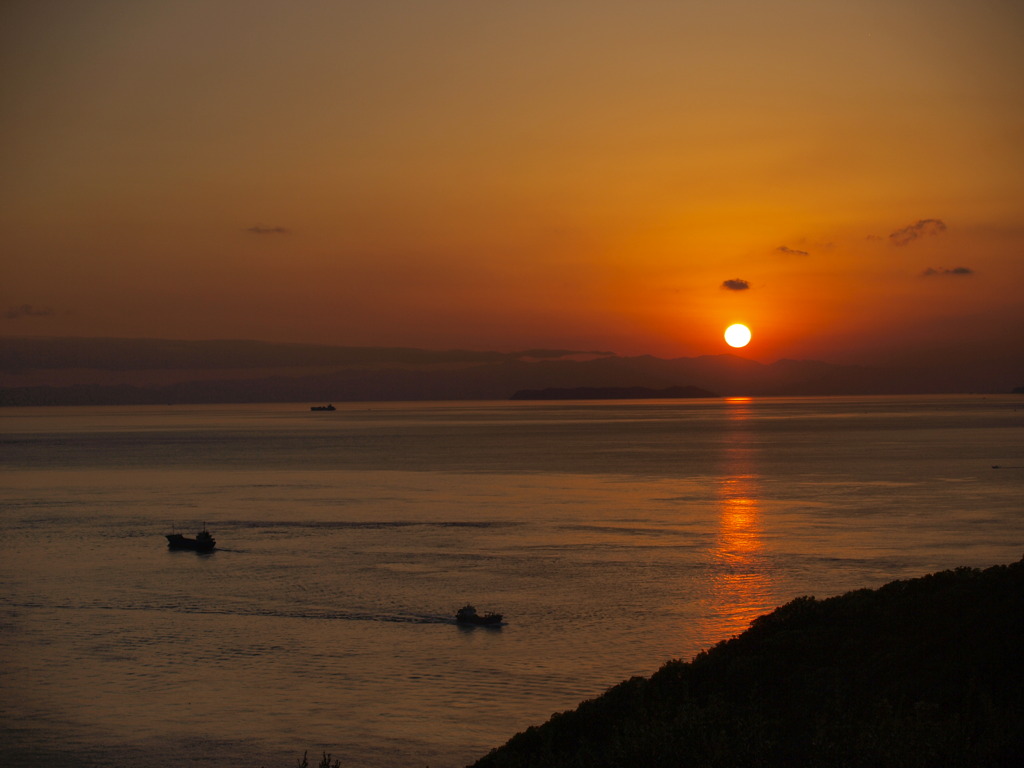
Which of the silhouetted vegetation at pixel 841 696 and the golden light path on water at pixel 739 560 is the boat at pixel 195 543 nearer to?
the golden light path on water at pixel 739 560

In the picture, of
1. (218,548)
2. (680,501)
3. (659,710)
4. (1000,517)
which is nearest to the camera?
(659,710)

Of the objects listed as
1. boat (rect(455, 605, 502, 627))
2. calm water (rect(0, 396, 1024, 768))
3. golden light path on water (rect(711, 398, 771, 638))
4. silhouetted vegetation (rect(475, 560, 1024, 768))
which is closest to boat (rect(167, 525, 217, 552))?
calm water (rect(0, 396, 1024, 768))

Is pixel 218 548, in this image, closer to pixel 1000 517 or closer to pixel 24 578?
pixel 24 578

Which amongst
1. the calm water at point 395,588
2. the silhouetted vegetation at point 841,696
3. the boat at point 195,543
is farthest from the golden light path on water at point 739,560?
the boat at point 195,543

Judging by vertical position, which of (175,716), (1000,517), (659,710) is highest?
(1000,517)

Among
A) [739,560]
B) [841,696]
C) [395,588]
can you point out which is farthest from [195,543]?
[841,696]

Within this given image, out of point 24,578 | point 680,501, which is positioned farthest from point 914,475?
point 24,578

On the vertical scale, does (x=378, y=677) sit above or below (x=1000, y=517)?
below

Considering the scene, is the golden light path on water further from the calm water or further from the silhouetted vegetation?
the silhouetted vegetation
